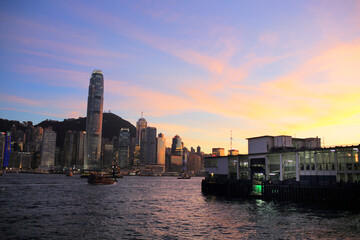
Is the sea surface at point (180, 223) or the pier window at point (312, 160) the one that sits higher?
the pier window at point (312, 160)

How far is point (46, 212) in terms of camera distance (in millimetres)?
71562

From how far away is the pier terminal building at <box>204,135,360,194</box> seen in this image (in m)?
80.2

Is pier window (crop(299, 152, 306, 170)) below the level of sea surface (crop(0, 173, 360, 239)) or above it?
above

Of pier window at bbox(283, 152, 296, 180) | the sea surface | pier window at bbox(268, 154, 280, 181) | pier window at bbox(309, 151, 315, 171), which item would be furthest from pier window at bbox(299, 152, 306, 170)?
the sea surface

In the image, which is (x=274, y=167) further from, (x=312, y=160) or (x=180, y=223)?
(x=180, y=223)

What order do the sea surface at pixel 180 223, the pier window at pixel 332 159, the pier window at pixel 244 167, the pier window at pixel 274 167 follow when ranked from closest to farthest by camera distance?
the sea surface at pixel 180 223
the pier window at pixel 332 159
the pier window at pixel 274 167
the pier window at pixel 244 167

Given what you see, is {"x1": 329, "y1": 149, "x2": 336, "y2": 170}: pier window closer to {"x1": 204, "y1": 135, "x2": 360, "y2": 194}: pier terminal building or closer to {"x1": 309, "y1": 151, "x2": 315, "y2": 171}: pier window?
{"x1": 204, "y1": 135, "x2": 360, "y2": 194}: pier terminal building

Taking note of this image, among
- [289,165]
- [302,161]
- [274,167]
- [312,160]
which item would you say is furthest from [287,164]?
[312,160]

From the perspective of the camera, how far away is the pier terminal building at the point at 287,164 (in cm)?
8025

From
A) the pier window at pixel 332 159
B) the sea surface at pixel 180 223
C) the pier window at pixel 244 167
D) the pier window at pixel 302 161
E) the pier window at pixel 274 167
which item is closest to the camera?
the sea surface at pixel 180 223

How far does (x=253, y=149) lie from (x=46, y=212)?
232 feet

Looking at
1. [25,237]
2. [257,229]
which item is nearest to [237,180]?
[257,229]

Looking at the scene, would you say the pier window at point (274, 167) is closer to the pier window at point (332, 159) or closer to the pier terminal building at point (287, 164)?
the pier terminal building at point (287, 164)

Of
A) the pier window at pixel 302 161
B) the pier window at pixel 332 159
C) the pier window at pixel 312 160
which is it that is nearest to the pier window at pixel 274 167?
the pier window at pixel 302 161
